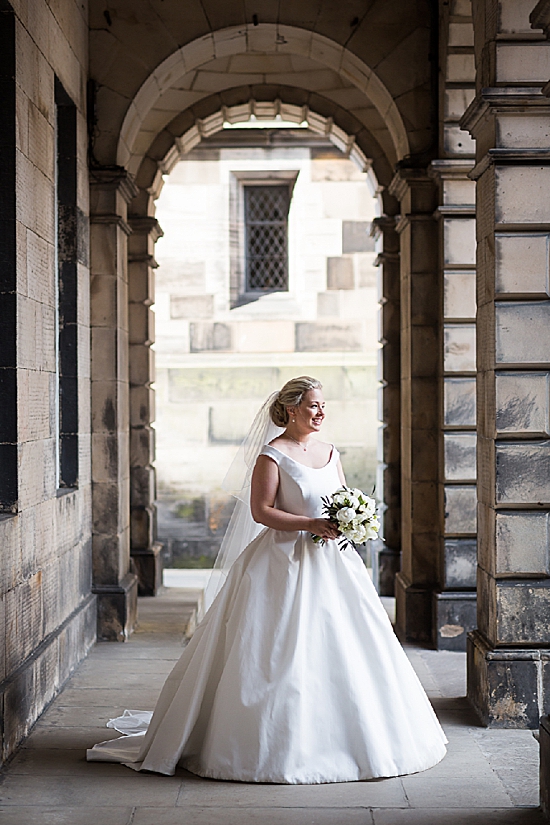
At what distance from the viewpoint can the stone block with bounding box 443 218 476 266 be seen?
7.07m

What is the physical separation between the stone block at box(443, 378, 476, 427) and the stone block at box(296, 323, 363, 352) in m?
5.64

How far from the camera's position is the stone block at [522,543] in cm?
523

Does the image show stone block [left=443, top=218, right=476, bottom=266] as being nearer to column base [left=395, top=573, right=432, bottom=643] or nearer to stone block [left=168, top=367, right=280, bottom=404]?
column base [left=395, top=573, right=432, bottom=643]

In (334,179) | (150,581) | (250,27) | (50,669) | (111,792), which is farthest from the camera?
(334,179)

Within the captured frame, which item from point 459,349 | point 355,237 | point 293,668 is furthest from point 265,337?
point 293,668

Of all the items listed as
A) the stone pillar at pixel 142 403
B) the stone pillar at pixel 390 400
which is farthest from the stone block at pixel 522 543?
the stone pillar at pixel 142 403

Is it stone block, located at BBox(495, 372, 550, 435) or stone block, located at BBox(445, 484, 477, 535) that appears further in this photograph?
stone block, located at BBox(445, 484, 477, 535)

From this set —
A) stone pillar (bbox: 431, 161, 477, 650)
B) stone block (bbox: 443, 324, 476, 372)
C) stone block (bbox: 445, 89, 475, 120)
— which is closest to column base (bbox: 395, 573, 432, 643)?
stone pillar (bbox: 431, 161, 477, 650)

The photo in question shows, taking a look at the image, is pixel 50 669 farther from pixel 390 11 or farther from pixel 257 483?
pixel 390 11

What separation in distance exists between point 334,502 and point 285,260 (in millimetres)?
8897

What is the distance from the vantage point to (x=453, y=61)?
7.02m

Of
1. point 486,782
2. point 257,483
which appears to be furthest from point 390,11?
point 486,782

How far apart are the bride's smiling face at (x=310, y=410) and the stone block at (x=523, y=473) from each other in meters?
1.13

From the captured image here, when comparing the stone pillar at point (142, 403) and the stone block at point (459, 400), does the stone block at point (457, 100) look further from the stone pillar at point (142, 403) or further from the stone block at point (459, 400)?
the stone pillar at point (142, 403)
